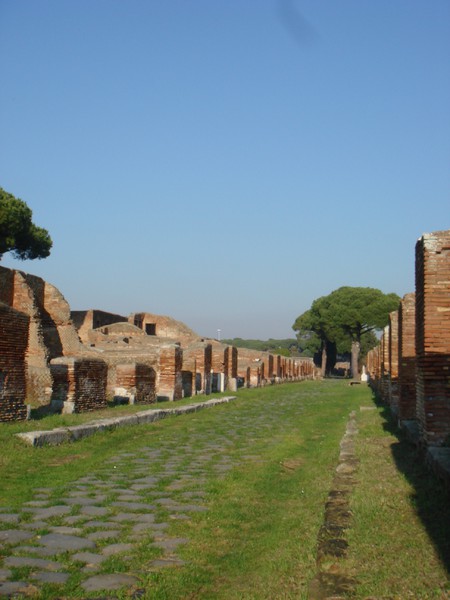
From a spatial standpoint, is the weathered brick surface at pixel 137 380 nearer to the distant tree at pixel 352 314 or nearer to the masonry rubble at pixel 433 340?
the masonry rubble at pixel 433 340

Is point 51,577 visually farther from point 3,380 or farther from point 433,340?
point 3,380

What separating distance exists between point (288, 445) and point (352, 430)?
1.64 m

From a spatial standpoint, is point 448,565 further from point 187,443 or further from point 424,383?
point 187,443

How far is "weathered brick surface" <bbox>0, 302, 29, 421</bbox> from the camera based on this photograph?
965cm

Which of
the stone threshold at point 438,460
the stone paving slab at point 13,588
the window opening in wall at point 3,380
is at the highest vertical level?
the window opening in wall at point 3,380

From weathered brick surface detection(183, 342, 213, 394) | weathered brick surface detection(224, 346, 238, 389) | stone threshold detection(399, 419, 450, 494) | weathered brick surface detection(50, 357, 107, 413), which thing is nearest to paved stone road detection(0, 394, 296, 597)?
stone threshold detection(399, 419, 450, 494)

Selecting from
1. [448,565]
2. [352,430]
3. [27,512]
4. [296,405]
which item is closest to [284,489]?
[27,512]

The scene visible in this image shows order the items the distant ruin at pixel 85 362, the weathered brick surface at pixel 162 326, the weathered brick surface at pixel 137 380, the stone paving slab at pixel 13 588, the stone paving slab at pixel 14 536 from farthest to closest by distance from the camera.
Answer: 1. the weathered brick surface at pixel 162 326
2. the weathered brick surface at pixel 137 380
3. the distant ruin at pixel 85 362
4. the stone paving slab at pixel 14 536
5. the stone paving slab at pixel 13 588

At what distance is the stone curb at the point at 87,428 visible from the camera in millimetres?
8125

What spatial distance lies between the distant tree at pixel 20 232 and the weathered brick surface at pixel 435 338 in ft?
81.9

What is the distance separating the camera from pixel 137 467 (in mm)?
7453

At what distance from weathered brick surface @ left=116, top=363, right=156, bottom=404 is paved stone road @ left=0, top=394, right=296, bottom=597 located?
20.5 ft

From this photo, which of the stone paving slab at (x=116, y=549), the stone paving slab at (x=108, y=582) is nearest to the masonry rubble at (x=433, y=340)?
the stone paving slab at (x=116, y=549)

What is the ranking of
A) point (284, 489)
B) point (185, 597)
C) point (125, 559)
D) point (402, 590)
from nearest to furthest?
point (402, 590) < point (185, 597) < point (125, 559) < point (284, 489)
